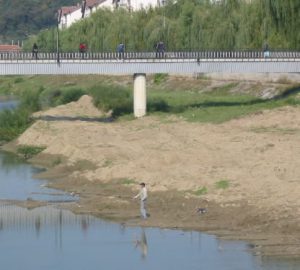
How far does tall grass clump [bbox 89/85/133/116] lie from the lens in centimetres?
6994

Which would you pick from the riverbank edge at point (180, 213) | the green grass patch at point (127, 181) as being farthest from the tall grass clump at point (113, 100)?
the green grass patch at point (127, 181)

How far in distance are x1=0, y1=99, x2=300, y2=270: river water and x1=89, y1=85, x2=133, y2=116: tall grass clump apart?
1176 inches

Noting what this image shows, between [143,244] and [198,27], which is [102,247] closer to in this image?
[143,244]

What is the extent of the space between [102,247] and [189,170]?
9591mm

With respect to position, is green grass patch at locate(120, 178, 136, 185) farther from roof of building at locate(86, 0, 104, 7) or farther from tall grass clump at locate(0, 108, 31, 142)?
roof of building at locate(86, 0, 104, 7)

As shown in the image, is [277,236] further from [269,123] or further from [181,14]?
[181,14]

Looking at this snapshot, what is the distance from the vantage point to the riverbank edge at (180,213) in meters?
32.4

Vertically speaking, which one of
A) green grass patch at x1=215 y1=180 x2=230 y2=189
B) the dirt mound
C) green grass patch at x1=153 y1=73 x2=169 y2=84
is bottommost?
green grass patch at x1=153 y1=73 x2=169 y2=84

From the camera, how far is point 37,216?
Result: 1534 inches

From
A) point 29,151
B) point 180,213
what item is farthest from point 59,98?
point 180,213

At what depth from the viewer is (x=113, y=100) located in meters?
71.3

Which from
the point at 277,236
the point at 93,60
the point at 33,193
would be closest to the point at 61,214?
the point at 33,193

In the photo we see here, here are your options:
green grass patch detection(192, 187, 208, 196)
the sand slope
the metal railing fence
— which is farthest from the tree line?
green grass patch detection(192, 187, 208, 196)

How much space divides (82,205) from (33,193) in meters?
4.29
